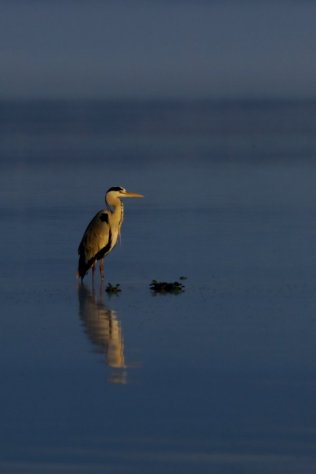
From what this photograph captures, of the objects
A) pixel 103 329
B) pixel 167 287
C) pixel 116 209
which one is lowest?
pixel 103 329

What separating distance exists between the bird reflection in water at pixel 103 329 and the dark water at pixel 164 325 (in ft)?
0.06

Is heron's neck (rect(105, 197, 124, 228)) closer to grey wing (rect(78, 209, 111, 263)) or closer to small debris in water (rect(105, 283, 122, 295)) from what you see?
grey wing (rect(78, 209, 111, 263))

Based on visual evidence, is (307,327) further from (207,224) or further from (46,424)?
(207,224)

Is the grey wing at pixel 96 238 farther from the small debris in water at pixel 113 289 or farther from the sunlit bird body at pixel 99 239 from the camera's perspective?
the small debris in water at pixel 113 289

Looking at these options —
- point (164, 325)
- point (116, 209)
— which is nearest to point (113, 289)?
point (164, 325)

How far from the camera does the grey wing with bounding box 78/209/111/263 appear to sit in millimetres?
12734

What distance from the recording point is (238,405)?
785 centimetres

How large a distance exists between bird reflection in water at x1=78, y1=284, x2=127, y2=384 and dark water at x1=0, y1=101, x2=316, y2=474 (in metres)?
0.02

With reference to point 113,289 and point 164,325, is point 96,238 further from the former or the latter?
point 164,325

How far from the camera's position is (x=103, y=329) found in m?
10.0

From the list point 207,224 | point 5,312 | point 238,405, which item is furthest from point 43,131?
point 238,405

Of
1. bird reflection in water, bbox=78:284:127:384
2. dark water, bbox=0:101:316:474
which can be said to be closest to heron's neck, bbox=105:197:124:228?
dark water, bbox=0:101:316:474

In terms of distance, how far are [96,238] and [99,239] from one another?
24mm

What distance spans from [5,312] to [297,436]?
12.5 ft
